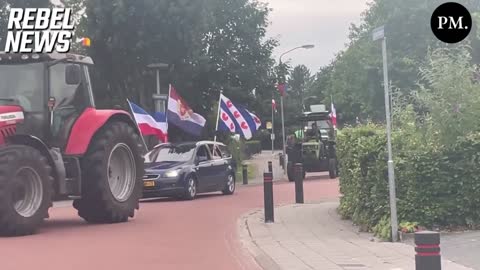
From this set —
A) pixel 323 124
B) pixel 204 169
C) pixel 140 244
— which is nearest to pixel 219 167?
pixel 204 169

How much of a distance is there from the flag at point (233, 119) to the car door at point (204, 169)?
29.6ft

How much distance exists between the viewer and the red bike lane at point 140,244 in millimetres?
10055

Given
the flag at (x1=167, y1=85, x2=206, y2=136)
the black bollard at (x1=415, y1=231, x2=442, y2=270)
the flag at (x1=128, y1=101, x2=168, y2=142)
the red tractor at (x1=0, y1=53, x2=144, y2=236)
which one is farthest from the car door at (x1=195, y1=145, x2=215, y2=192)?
the black bollard at (x1=415, y1=231, x2=442, y2=270)

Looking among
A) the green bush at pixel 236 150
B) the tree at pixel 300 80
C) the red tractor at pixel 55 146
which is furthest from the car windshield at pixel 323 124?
the tree at pixel 300 80

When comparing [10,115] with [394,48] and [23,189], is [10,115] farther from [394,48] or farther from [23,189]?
[394,48]

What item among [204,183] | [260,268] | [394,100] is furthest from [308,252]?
[204,183]

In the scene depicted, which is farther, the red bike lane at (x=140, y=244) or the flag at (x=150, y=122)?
the flag at (x=150, y=122)

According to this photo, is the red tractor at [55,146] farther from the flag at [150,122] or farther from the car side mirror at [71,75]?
the flag at [150,122]

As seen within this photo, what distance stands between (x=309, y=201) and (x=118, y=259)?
10990 mm

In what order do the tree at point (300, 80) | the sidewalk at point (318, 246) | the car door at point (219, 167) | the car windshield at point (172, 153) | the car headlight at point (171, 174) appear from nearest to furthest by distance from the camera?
1. the sidewalk at point (318, 246)
2. the car headlight at point (171, 174)
3. the car windshield at point (172, 153)
4. the car door at point (219, 167)
5. the tree at point (300, 80)

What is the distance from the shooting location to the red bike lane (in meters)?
10.1

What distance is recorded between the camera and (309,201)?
819 inches

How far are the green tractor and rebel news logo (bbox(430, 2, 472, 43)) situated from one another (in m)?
19.3

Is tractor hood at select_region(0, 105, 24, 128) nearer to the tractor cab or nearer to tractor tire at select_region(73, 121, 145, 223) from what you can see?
the tractor cab
